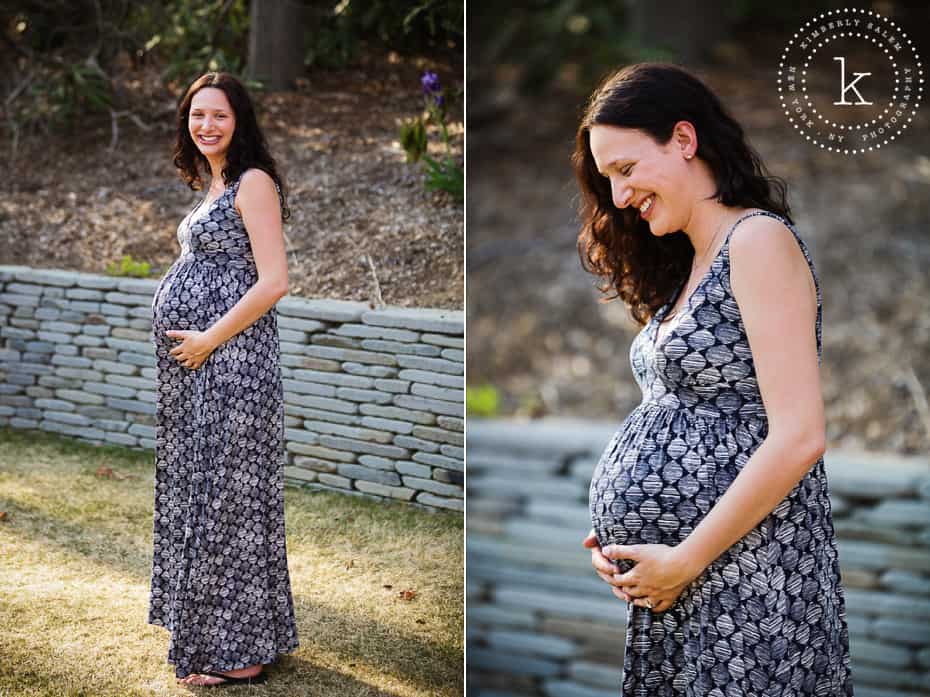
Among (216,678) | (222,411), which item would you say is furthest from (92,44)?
(216,678)

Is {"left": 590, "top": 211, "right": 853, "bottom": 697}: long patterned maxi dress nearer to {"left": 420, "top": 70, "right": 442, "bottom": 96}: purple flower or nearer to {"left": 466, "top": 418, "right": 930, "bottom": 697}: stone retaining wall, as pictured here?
{"left": 420, "top": 70, "right": 442, "bottom": 96}: purple flower

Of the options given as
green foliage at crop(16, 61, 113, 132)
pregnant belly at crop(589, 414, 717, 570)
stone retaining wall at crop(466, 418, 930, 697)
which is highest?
green foliage at crop(16, 61, 113, 132)

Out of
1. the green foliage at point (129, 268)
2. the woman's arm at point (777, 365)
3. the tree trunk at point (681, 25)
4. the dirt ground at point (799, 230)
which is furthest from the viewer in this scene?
the tree trunk at point (681, 25)

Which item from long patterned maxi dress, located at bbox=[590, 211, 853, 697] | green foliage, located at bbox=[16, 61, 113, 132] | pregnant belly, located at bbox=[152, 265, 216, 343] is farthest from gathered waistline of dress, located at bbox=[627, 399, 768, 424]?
green foliage, located at bbox=[16, 61, 113, 132]

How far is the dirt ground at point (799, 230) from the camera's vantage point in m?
3.27

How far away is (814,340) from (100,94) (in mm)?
1618

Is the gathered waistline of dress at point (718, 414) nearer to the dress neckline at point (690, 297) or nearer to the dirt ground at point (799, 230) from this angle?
the dress neckline at point (690, 297)

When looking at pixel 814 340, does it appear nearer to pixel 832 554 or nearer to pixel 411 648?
pixel 832 554

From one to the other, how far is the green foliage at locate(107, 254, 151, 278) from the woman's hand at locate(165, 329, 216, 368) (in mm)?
237

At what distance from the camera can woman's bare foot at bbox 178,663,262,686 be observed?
1840mm

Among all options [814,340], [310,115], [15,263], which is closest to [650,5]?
[310,115]

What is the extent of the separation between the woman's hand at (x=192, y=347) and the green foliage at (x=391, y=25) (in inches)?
26.9

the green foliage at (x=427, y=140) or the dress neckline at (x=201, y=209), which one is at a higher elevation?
the green foliage at (x=427, y=140)

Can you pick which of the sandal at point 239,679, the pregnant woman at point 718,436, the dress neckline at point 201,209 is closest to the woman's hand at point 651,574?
the pregnant woman at point 718,436
